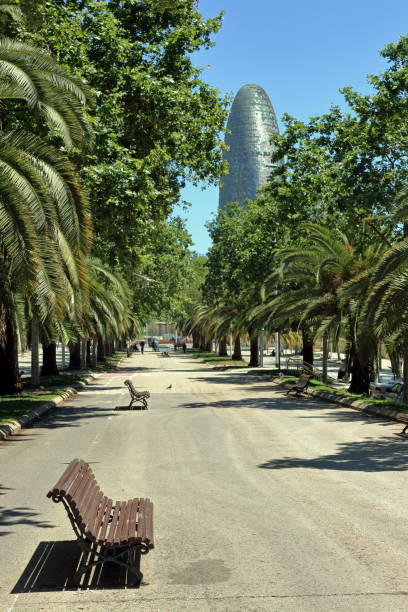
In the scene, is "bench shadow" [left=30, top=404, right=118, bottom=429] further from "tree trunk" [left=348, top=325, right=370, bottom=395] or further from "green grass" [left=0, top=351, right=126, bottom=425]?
"tree trunk" [left=348, top=325, right=370, bottom=395]

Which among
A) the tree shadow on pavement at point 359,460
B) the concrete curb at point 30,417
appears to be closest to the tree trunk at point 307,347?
the concrete curb at point 30,417

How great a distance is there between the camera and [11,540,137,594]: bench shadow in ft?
17.8

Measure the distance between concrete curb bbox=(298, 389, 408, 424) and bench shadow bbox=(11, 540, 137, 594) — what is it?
36.6ft

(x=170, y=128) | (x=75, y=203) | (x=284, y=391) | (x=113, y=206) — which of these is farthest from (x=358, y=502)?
(x=284, y=391)

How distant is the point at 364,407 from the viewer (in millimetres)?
19609

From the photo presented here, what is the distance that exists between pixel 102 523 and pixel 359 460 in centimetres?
640

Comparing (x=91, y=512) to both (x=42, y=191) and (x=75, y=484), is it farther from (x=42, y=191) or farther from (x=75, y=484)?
(x=42, y=191)

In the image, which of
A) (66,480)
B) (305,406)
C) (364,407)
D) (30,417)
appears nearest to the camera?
(66,480)

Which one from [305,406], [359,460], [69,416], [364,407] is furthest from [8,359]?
[359,460]

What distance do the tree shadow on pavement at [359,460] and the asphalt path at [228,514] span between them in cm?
3

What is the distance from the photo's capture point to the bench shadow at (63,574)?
5422mm

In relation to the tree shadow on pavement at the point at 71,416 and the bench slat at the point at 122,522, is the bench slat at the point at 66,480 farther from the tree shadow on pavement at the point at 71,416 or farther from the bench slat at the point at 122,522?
the tree shadow on pavement at the point at 71,416

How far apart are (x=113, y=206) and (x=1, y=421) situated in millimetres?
5716

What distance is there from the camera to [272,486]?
9.21 meters
